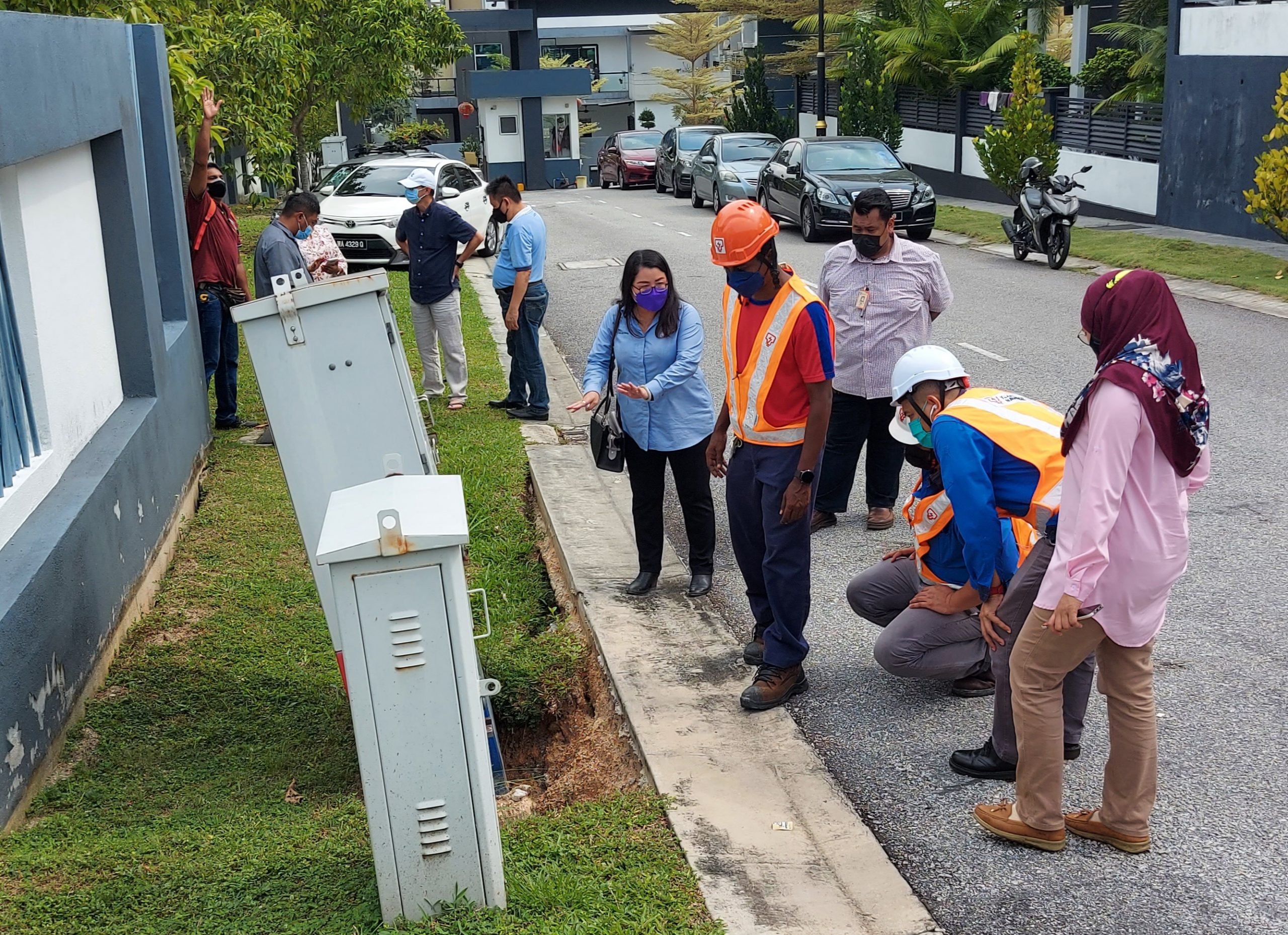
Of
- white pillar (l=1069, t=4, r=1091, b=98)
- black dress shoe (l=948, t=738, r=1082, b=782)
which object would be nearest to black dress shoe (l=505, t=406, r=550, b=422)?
black dress shoe (l=948, t=738, r=1082, b=782)

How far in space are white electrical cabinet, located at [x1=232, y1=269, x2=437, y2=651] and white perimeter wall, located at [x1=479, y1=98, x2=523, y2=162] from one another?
151 ft

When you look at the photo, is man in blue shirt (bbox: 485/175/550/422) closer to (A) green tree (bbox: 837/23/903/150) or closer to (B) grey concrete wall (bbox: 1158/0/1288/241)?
(B) grey concrete wall (bbox: 1158/0/1288/241)

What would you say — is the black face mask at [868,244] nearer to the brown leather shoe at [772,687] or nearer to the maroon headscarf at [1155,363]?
the brown leather shoe at [772,687]

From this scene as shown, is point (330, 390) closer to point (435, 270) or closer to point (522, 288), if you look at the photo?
point (522, 288)

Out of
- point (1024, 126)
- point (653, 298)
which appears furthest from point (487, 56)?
point (653, 298)

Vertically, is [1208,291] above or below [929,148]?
below

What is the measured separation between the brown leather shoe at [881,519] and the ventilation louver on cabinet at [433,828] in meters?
4.44

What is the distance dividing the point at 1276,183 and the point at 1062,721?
1280cm

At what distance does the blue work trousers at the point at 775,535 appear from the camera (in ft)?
17.4

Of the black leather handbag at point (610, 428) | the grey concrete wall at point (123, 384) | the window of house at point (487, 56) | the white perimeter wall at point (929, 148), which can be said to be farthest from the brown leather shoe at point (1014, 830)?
the window of house at point (487, 56)

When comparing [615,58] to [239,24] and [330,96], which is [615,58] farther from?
[239,24]

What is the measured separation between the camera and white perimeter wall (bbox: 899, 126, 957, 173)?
30078mm

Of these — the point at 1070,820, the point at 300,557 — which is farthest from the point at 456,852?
the point at 300,557

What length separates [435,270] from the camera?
10625 millimetres
